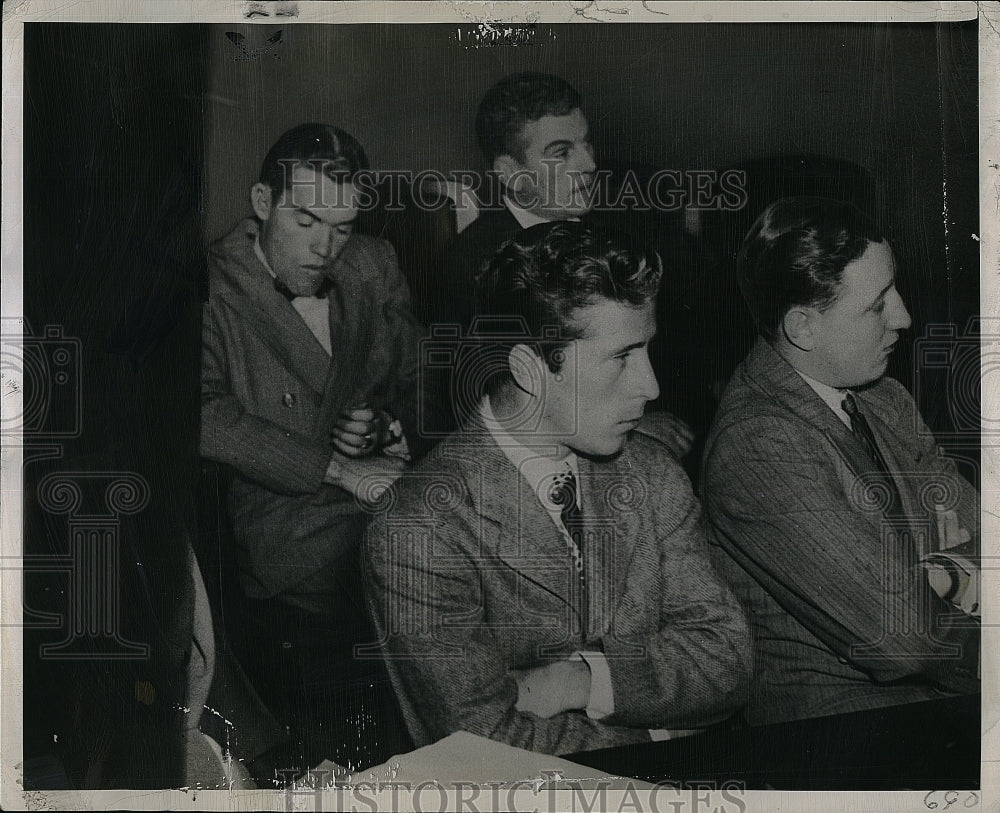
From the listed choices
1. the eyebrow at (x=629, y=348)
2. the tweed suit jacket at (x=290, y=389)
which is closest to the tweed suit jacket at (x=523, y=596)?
the tweed suit jacket at (x=290, y=389)

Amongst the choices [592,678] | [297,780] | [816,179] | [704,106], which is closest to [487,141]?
[704,106]

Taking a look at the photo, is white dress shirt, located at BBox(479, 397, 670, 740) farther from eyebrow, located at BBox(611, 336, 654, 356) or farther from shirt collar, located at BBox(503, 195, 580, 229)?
shirt collar, located at BBox(503, 195, 580, 229)

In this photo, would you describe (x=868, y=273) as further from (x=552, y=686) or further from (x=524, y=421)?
(x=552, y=686)

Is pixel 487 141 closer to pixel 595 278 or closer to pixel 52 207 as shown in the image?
pixel 595 278

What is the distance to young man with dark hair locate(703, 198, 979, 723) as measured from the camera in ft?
3.99

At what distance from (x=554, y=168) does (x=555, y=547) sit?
26.0 inches

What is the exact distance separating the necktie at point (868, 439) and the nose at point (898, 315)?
147mm

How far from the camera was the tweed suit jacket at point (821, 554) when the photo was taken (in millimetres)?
1215

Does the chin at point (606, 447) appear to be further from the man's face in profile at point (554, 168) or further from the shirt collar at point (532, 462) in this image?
the man's face in profile at point (554, 168)

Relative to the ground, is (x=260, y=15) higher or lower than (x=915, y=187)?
higher

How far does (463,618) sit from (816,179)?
0.99 meters

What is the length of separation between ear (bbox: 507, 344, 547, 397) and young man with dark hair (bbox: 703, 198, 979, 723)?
1.05 feet

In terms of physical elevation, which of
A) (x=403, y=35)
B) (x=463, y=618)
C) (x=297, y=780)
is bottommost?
(x=297, y=780)

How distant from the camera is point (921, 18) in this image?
1.25 meters
